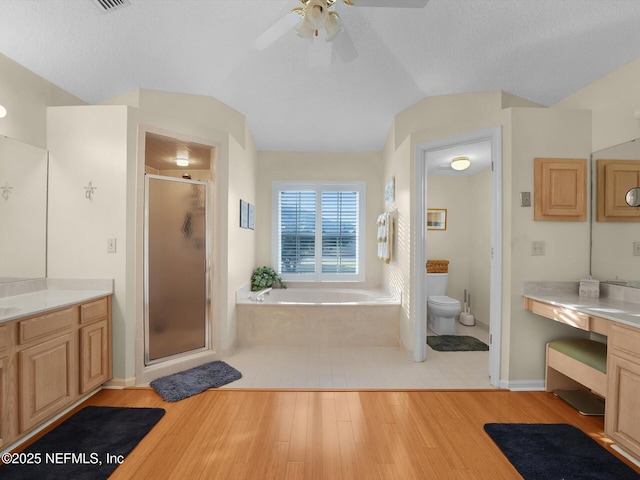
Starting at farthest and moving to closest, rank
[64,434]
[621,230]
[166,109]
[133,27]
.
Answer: [166,109] < [621,230] < [133,27] < [64,434]

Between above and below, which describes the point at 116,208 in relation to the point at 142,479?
above

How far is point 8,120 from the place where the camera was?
A: 2.22m

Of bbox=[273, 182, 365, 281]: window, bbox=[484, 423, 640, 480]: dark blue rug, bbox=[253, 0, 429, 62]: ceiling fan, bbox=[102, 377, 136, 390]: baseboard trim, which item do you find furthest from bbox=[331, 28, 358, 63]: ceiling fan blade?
bbox=[102, 377, 136, 390]: baseboard trim

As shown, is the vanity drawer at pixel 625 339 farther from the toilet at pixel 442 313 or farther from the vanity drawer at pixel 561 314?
the toilet at pixel 442 313

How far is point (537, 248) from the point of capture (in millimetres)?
2562

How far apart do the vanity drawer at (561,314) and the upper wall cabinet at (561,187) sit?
723 mm

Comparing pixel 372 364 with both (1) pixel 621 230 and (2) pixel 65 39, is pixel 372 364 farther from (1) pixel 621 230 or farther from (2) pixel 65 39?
(2) pixel 65 39

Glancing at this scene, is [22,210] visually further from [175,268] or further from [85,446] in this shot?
[85,446]

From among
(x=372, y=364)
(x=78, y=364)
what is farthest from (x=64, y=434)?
(x=372, y=364)

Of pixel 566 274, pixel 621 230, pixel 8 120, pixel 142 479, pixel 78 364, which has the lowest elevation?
pixel 142 479

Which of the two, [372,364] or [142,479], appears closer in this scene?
[142,479]

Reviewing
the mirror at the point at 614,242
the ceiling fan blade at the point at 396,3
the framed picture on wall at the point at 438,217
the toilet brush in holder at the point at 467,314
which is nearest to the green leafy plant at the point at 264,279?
the framed picture on wall at the point at 438,217

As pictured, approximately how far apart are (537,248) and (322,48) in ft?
7.97

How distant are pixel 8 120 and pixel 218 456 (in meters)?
2.71
